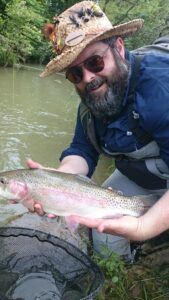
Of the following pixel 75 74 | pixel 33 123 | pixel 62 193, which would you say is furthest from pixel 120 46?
pixel 33 123

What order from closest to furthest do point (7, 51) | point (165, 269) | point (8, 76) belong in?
point (165, 269) → point (8, 76) → point (7, 51)

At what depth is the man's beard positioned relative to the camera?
11.1 feet

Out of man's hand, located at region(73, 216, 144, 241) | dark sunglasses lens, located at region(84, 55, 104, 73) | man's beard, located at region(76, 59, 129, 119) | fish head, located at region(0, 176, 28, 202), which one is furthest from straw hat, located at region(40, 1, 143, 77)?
man's hand, located at region(73, 216, 144, 241)

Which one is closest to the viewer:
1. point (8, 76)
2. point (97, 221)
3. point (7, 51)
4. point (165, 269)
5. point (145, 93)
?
point (97, 221)

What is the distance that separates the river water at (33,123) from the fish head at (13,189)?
5.00 feet

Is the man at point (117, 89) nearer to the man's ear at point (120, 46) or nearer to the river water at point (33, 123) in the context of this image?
the man's ear at point (120, 46)

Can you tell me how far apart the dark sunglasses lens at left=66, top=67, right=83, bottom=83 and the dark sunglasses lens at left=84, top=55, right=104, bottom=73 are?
0.26 feet

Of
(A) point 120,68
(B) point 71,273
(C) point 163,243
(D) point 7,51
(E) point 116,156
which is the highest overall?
(A) point 120,68

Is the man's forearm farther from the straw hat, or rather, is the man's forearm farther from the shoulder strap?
the straw hat

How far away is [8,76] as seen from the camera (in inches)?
641

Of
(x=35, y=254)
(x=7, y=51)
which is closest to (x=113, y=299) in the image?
(x=35, y=254)

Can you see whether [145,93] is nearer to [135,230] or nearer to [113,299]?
[135,230]

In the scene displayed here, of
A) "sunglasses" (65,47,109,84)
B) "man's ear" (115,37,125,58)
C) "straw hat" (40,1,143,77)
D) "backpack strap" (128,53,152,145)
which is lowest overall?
"backpack strap" (128,53,152,145)

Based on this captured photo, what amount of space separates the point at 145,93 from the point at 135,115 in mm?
188
